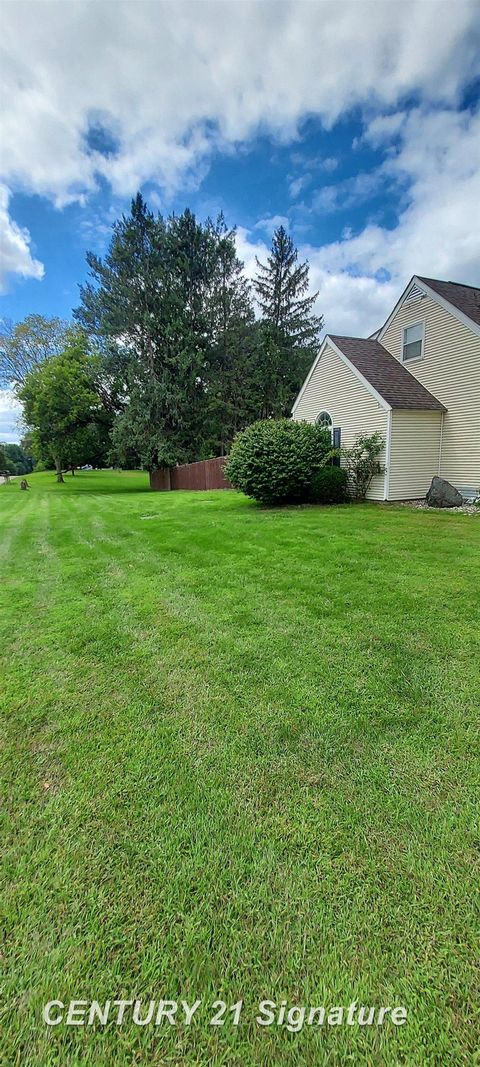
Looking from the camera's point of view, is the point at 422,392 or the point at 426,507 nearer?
the point at 426,507

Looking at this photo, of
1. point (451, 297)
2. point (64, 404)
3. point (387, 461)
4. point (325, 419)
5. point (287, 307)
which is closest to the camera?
point (387, 461)

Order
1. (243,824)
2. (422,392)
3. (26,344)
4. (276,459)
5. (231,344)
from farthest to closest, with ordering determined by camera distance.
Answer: (26,344), (231,344), (422,392), (276,459), (243,824)

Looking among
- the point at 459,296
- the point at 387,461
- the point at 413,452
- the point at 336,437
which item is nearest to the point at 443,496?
the point at 413,452

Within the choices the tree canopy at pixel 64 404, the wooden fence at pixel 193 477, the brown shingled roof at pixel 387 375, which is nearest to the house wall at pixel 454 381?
the brown shingled roof at pixel 387 375

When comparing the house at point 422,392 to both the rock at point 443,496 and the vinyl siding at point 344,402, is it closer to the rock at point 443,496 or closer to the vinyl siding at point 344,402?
the vinyl siding at point 344,402

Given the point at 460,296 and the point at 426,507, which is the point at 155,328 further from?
the point at 426,507

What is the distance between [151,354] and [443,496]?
18061 millimetres

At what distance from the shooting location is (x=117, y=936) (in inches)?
49.3

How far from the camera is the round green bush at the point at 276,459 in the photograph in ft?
33.2

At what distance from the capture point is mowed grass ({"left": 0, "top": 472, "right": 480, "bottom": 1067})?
110 cm

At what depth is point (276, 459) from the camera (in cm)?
1009

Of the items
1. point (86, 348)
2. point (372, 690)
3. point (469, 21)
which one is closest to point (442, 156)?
point (469, 21)

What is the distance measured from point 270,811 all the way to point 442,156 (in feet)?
51.7

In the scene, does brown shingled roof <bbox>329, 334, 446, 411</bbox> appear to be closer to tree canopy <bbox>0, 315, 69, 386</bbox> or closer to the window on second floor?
the window on second floor
